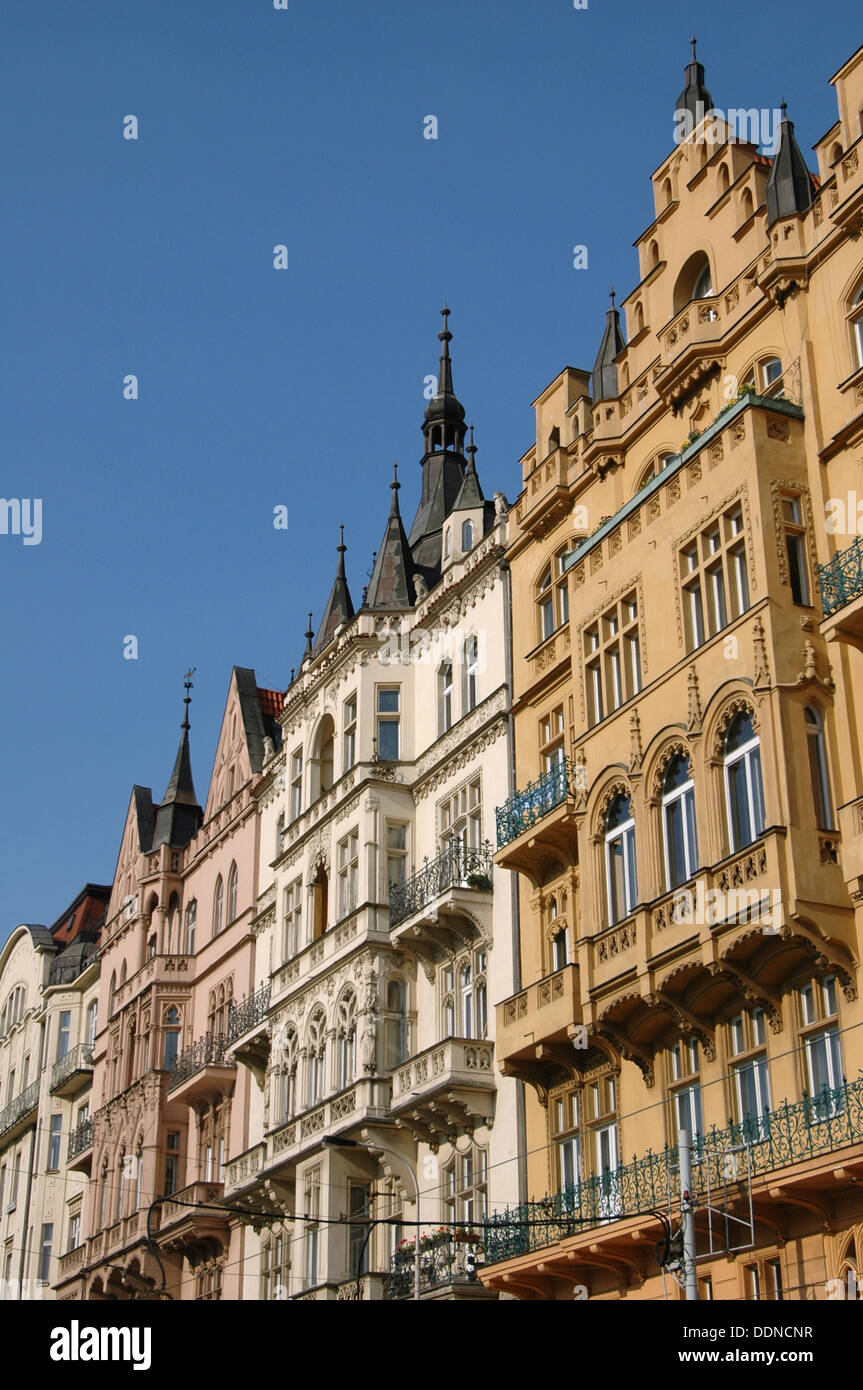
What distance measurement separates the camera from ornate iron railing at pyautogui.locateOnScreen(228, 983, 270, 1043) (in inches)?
1887

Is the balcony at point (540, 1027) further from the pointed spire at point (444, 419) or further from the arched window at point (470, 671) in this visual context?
the pointed spire at point (444, 419)

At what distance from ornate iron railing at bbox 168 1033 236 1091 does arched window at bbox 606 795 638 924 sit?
70.0ft

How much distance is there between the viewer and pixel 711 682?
28.8 metres

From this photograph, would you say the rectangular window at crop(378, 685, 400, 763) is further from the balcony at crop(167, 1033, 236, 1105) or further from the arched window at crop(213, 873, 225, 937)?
the arched window at crop(213, 873, 225, 937)

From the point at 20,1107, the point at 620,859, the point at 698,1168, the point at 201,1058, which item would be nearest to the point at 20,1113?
the point at 20,1107

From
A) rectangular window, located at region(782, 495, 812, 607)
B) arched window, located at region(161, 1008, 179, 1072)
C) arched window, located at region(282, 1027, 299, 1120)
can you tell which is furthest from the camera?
arched window, located at region(161, 1008, 179, 1072)

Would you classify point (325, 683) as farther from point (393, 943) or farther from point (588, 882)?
point (588, 882)

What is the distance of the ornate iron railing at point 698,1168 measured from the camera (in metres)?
24.3

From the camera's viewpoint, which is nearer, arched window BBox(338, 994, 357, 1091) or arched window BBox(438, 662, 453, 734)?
arched window BBox(338, 994, 357, 1091)

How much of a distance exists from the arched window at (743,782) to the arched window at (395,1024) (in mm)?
14430

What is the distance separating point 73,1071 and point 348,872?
2710 cm

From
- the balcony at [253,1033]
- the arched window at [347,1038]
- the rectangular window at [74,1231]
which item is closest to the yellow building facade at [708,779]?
the arched window at [347,1038]

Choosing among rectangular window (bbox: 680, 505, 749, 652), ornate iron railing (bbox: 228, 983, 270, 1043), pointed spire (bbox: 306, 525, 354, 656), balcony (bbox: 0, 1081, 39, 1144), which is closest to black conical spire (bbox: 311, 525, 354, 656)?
pointed spire (bbox: 306, 525, 354, 656)
